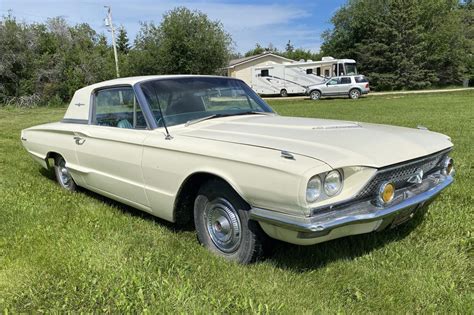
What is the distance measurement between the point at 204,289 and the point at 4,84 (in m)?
30.9

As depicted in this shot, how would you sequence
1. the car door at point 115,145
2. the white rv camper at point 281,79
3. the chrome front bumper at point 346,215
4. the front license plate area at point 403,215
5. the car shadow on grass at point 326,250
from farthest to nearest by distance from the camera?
the white rv camper at point 281,79, the car door at point 115,145, the car shadow on grass at point 326,250, the front license plate area at point 403,215, the chrome front bumper at point 346,215

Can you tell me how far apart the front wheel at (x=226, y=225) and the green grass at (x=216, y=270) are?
0.35 ft

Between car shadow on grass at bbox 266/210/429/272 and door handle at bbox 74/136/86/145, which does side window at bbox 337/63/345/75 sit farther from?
car shadow on grass at bbox 266/210/429/272

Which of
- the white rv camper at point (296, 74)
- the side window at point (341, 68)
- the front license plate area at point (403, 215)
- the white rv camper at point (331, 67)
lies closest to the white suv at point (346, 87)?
the white rv camper at point (296, 74)

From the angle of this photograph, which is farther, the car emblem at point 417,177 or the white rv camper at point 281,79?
the white rv camper at point 281,79

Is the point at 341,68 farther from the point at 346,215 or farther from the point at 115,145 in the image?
the point at 346,215

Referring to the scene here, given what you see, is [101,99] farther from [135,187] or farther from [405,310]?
[405,310]

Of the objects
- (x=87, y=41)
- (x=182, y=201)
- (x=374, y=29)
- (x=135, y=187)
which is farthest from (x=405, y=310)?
(x=374, y=29)

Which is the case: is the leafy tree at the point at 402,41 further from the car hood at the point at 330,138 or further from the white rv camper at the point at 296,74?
the car hood at the point at 330,138

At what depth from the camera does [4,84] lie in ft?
94.7

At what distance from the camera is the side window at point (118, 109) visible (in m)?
3.99

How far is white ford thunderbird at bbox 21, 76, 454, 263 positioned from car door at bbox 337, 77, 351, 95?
2532 cm

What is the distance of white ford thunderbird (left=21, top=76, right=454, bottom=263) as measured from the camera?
8.68 feet

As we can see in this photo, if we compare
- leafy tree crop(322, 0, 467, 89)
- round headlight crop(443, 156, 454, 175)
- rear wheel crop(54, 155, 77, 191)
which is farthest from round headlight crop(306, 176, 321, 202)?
leafy tree crop(322, 0, 467, 89)
